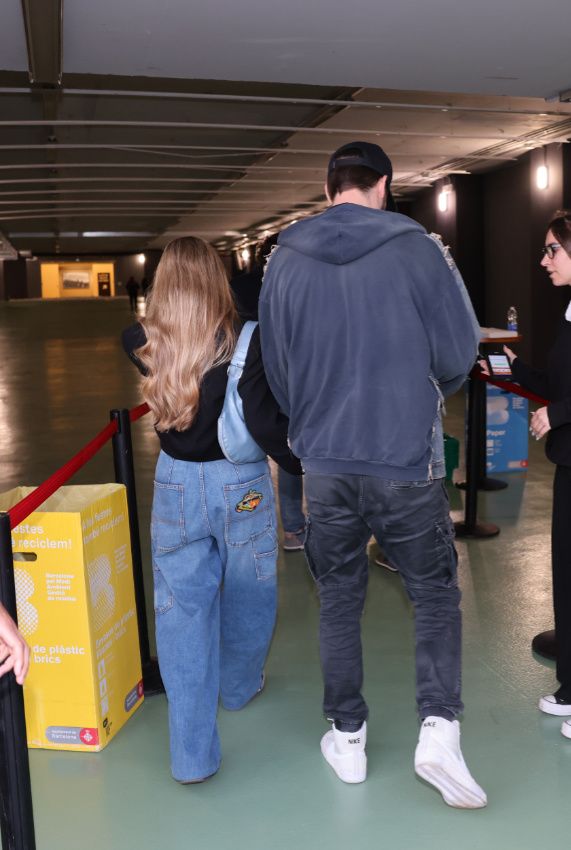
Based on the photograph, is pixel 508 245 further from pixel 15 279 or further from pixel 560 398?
pixel 15 279

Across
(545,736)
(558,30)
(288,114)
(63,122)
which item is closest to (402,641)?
(545,736)

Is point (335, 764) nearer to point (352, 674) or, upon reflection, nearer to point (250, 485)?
point (352, 674)

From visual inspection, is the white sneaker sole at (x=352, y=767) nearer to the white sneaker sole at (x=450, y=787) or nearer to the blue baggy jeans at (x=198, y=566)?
the white sneaker sole at (x=450, y=787)

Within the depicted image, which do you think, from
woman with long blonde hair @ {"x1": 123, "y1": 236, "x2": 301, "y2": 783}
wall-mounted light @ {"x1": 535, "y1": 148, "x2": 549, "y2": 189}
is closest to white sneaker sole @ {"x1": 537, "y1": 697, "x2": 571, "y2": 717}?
woman with long blonde hair @ {"x1": 123, "y1": 236, "x2": 301, "y2": 783}

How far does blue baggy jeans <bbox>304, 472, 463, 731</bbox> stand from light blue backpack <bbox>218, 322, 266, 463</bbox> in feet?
0.81

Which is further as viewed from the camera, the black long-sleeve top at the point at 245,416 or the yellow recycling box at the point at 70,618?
the yellow recycling box at the point at 70,618

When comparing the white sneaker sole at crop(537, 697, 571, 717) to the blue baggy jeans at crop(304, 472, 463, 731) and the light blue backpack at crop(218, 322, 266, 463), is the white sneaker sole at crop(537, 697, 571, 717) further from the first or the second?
the light blue backpack at crop(218, 322, 266, 463)

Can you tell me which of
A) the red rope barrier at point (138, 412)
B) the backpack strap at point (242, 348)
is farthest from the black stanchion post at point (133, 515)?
the backpack strap at point (242, 348)

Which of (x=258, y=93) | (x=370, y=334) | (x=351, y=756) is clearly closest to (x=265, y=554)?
(x=351, y=756)

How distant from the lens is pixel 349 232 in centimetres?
192

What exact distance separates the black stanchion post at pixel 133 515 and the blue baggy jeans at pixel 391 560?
82 centimetres

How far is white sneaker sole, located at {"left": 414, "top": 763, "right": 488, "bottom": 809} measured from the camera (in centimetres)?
211

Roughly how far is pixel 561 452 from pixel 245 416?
99 centimetres

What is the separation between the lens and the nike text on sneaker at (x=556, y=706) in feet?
8.56
